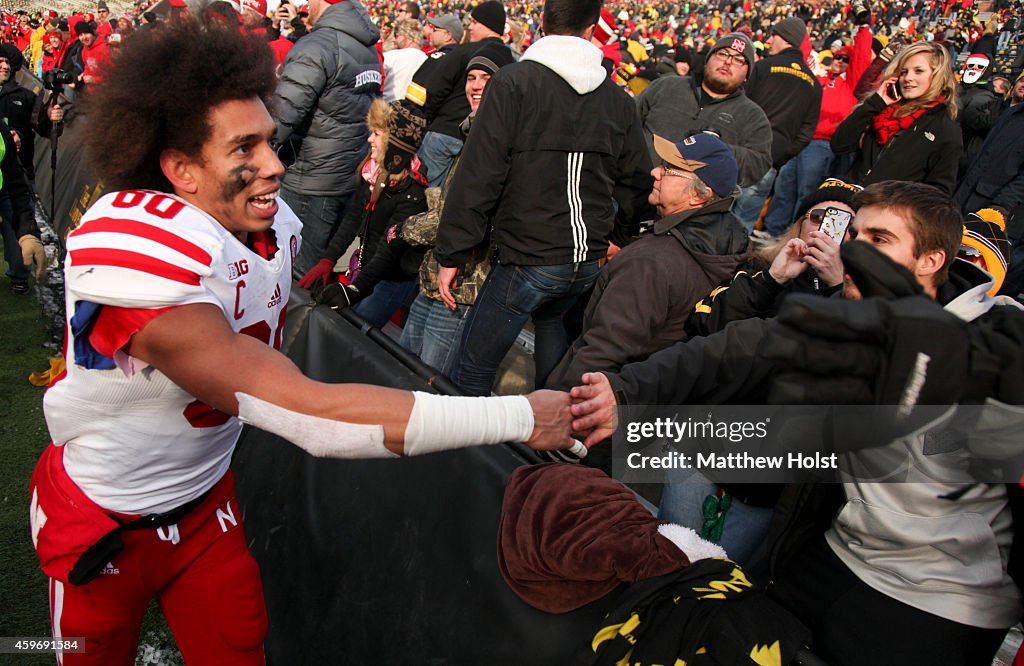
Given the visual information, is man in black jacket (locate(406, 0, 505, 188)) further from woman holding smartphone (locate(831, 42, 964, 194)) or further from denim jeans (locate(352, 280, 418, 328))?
woman holding smartphone (locate(831, 42, 964, 194))

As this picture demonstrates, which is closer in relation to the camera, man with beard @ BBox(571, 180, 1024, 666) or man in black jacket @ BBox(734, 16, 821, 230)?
man with beard @ BBox(571, 180, 1024, 666)

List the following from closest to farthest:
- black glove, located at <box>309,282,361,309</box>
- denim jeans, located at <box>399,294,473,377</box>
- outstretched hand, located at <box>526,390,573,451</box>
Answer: outstretched hand, located at <box>526,390,573,451</box> → black glove, located at <box>309,282,361,309</box> → denim jeans, located at <box>399,294,473,377</box>

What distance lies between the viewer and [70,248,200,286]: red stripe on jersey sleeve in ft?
5.67

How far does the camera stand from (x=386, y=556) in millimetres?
2676

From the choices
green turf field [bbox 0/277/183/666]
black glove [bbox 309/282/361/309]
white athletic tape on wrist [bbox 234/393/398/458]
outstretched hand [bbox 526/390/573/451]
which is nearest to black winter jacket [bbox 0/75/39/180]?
green turf field [bbox 0/277/183/666]

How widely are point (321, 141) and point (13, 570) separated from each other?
3372 millimetres

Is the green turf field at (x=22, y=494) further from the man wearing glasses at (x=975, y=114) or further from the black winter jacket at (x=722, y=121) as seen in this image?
the man wearing glasses at (x=975, y=114)

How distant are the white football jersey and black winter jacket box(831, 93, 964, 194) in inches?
165

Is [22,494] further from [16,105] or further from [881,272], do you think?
[16,105]

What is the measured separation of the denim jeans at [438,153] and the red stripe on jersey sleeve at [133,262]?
275 centimetres

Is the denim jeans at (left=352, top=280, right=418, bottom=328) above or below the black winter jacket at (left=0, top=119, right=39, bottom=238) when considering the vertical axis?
above

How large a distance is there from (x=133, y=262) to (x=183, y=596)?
3.48 feet

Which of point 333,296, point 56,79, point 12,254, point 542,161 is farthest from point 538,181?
point 56,79

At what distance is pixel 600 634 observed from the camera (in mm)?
1866
